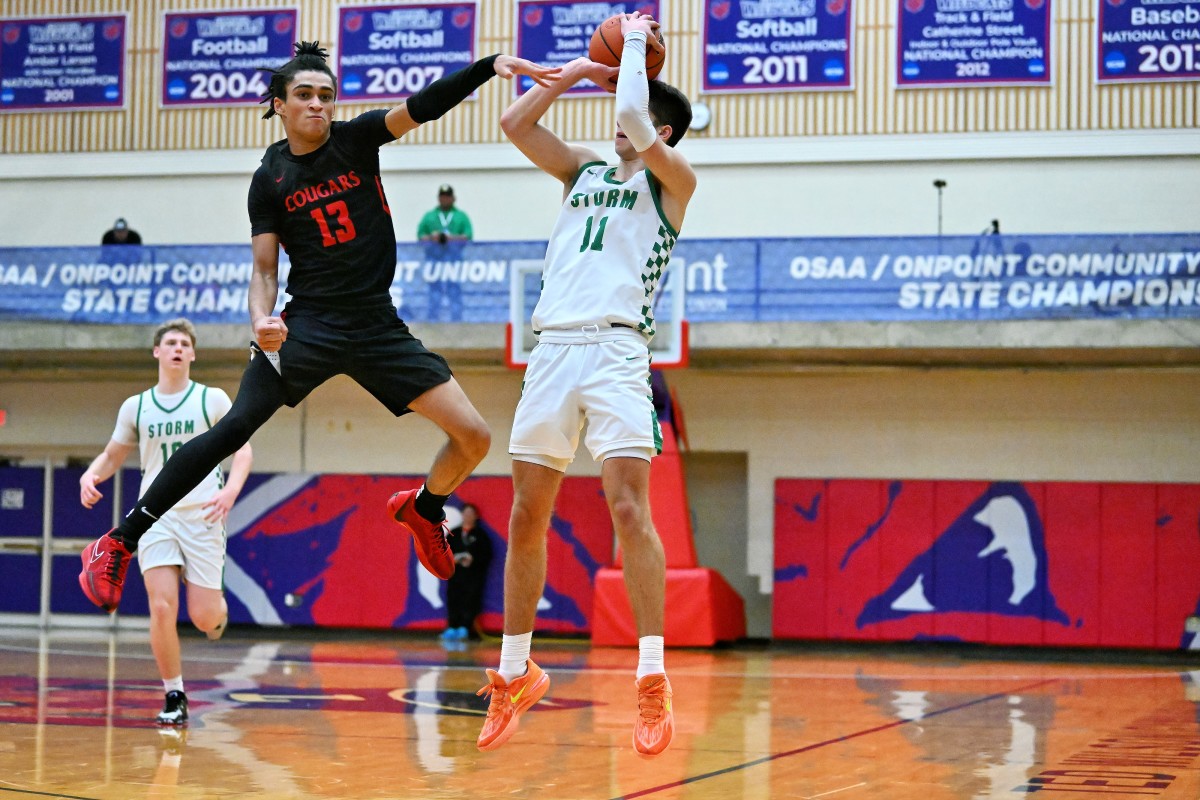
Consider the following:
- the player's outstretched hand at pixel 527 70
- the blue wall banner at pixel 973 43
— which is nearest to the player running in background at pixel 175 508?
the player's outstretched hand at pixel 527 70

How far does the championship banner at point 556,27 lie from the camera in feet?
63.6

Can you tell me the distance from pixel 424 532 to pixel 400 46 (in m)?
15.1

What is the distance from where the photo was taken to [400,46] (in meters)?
20.0

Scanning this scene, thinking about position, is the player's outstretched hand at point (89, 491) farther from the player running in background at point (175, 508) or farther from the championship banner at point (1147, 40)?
the championship banner at point (1147, 40)

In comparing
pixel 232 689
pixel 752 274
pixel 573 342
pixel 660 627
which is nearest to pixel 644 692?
pixel 660 627

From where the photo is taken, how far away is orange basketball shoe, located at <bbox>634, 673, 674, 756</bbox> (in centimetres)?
507

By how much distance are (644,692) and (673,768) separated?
5.14 feet

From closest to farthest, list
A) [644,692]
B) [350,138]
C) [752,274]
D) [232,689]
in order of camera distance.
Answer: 1. [644,692]
2. [350,138]
3. [232,689]
4. [752,274]

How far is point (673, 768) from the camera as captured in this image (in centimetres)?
657

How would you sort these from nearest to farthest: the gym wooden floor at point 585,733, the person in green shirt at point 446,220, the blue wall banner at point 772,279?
→ 1. the gym wooden floor at point 585,733
2. the blue wall banner at point 772,279
3. the person in green shirt at point 446,220

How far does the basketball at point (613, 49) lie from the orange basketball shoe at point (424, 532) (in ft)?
6.37

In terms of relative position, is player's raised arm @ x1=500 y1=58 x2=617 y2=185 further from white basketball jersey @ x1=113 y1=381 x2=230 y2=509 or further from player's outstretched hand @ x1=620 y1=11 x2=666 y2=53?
white basketball jersey @ x1=113 y1=381 x2=230 y2=509

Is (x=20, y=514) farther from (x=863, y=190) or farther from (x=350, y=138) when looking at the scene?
(x=350, y=138)

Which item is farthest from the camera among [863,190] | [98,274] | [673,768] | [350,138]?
[863,190]
